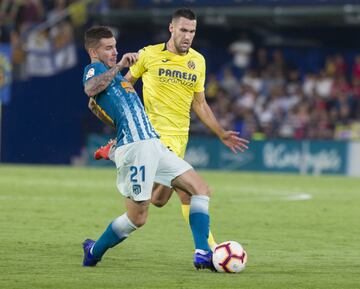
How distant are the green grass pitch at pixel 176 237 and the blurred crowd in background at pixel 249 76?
7493 millimetres

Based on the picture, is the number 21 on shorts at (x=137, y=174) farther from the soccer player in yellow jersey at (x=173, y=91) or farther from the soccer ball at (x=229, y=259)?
the soccer player in yellow jersey at (x=173, y=91)

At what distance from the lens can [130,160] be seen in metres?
8.75

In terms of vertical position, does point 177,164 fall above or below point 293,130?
above

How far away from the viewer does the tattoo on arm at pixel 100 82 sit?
865 cm

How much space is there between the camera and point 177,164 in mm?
8875

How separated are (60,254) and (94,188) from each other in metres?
10.1

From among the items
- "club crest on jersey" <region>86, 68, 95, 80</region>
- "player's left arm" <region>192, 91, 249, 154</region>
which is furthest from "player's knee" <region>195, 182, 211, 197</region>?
"club crest on jersey" <region>86, 68, 95, 80</region>

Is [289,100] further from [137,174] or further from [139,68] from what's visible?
[137,174]

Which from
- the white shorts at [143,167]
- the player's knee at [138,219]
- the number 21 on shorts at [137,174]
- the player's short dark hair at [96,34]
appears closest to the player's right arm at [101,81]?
the player's short dark hair at [96,34]

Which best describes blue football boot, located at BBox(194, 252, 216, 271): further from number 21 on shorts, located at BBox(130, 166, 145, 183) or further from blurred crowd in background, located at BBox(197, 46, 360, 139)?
blurred crowd in background, located at BBox(197, 46, 360, 139)

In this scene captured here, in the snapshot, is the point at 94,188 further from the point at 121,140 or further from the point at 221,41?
the point at 221,41

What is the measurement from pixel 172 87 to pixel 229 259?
7.19 ft

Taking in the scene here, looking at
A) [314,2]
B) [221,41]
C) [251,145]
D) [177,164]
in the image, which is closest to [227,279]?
[177,164]

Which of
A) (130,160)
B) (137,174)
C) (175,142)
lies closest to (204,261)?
(137,174)
